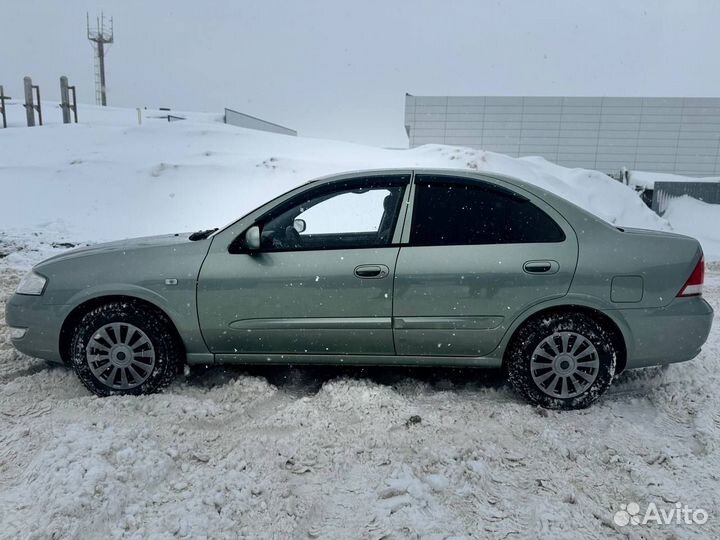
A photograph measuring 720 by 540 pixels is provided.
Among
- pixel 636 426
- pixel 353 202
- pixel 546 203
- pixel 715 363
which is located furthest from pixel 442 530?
pixel 353 202

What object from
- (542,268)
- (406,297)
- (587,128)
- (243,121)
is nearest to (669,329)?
(542,268)

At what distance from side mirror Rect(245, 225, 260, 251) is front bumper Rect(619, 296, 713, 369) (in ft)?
8.04

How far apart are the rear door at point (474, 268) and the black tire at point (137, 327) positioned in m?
1.61

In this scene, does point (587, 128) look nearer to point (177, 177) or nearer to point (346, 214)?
point (346, 214)

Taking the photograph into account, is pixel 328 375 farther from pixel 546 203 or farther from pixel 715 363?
pixel 715 363

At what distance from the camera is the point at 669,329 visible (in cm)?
324

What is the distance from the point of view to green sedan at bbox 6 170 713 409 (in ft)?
10.7

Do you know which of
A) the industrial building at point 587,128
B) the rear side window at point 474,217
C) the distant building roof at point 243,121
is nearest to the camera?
the rear side window at point 474,217

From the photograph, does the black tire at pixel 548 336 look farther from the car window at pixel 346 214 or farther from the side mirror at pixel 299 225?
the car window at pixel 346 214

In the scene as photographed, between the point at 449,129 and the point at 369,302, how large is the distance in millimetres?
25766

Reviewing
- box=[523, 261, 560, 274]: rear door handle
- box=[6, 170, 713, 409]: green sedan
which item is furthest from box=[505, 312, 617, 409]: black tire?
box=[523, 261, 560, 274]: rear door handle

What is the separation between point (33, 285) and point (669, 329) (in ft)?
14.3

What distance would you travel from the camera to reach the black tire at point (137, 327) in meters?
3.41

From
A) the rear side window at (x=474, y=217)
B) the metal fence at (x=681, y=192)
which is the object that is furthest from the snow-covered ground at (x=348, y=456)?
the metal fence at (x=681, y=192)
